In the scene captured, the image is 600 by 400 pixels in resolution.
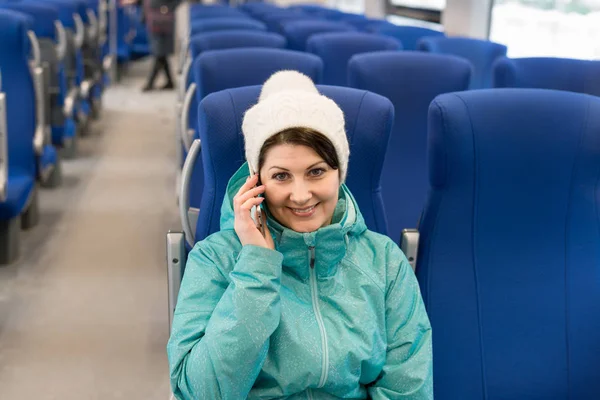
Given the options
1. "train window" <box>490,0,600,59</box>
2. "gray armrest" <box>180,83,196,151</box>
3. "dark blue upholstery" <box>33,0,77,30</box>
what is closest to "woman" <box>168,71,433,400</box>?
"gray armrest" <box>180,83,196,151</box>

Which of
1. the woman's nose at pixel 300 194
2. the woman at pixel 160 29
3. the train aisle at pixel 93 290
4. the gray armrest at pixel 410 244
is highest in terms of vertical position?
the woman's nose at pixel 300 194

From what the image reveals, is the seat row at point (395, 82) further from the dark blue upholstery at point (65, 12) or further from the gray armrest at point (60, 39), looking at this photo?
the dark blue upholstery at point (65, 12)

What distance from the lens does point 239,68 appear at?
274cm

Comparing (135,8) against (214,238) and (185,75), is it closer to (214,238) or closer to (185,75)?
(185,75)

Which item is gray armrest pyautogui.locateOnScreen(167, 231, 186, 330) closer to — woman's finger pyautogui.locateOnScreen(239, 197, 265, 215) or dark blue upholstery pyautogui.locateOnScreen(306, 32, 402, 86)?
woman's finger pyautogui.locateOnScreen(239, 197, 265, 215)

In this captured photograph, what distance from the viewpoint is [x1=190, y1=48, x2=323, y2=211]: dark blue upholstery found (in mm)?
2713

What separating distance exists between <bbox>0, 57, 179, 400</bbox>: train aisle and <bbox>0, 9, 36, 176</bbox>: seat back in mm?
468

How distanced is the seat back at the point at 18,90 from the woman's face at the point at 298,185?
101 inches

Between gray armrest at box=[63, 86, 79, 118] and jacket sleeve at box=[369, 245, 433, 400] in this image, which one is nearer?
jacket sleeve at box=[369, 245, 433, 400]

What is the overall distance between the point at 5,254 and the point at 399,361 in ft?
8.76

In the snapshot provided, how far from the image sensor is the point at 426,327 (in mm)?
1527

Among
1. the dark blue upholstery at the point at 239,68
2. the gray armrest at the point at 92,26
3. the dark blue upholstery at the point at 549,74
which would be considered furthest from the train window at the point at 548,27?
the gray armrest at the point at 92,26

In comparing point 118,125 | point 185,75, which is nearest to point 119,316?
point 185,75

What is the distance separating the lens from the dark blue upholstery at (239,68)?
2713 mm
